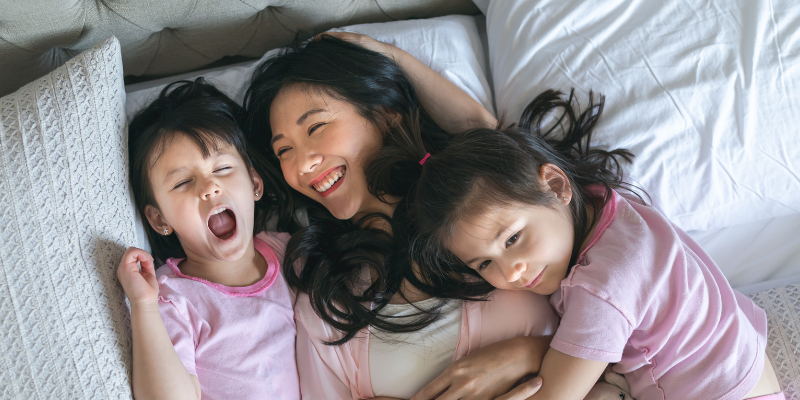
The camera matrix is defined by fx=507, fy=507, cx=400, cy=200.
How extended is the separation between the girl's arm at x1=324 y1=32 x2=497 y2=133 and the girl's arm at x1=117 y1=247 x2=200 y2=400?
0.81 m

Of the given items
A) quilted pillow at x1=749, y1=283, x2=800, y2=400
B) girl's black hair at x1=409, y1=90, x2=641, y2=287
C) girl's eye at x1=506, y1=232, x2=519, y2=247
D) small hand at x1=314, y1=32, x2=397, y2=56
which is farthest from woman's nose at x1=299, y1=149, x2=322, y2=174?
quilted pillow at x1=749, y1=283, x2=800, y2=400

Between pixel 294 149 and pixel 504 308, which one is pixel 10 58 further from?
pixel 504 308

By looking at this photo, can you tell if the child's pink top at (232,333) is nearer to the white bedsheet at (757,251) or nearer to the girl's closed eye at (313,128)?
the girl's closed eye at (313,128)

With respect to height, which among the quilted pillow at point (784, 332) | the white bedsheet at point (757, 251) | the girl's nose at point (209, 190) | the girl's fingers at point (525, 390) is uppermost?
the girl's nose at point (209, 190)

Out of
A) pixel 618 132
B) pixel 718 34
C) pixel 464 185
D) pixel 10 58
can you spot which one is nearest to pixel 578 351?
pixel 464 185

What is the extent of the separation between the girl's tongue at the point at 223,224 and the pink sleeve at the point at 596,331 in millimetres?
880

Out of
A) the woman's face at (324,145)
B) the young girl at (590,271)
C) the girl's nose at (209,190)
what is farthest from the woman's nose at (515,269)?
the girl's nose at (209,190)

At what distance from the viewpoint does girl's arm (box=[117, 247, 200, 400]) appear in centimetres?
105

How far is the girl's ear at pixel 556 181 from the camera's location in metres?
1.17

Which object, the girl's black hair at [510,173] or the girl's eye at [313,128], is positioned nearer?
the girl's black hair at [510,173]

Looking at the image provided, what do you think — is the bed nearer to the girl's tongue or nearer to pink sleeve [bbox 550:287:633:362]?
the girl's tongue

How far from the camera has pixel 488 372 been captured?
1174 mm

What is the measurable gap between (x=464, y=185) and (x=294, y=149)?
1.55 ft

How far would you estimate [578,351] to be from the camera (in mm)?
1095
